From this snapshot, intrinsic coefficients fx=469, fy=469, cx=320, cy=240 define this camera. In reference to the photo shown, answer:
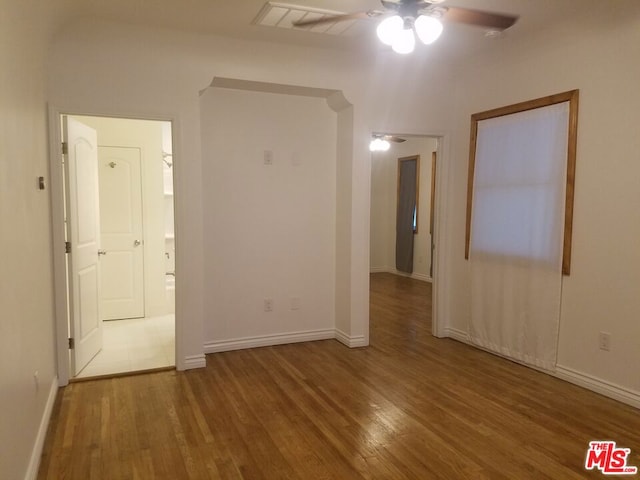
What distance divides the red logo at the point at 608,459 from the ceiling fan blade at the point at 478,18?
2.42 m

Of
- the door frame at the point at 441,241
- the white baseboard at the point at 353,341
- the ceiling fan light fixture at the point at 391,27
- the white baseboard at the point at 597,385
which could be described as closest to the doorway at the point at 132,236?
the white baseboard at the point at 353,341

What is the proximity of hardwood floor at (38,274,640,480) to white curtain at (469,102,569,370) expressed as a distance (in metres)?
0.32

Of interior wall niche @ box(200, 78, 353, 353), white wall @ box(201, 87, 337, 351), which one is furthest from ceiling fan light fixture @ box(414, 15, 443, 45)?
white wall @ box(201, 87, 337, 351)

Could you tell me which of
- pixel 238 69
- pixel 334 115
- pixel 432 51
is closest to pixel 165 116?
pixel 238 69

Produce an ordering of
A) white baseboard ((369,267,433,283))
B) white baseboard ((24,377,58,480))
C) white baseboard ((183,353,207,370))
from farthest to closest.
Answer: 1. white baseboard ((369,267,433,283))
2. white baseboard ((183,353,207,370))
3. white baseboard ((24,377,58,480))

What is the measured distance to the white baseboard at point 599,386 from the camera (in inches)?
125

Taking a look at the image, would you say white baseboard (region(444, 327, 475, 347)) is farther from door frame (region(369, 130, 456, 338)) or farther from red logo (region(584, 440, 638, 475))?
red logo (region(584, 440, 638, 475))

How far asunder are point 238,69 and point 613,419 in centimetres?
370

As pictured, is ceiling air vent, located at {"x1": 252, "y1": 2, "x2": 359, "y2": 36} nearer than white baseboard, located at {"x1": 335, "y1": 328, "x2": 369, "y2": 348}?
Yes

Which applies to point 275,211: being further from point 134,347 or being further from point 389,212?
point 389,212

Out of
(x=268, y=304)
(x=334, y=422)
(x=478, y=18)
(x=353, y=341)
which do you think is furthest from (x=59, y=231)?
(x=478, y=18)

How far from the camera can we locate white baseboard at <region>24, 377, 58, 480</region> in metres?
2.28

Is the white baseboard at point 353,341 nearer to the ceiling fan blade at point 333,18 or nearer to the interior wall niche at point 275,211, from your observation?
the interior wall niche at point 275,211

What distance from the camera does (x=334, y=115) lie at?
4.57 m
